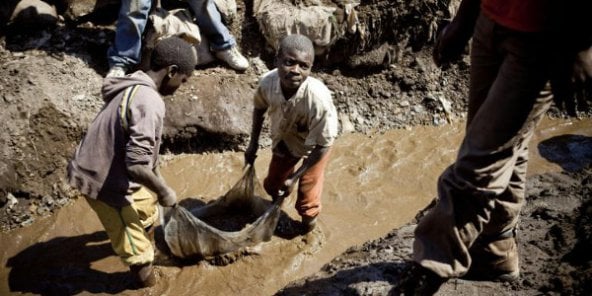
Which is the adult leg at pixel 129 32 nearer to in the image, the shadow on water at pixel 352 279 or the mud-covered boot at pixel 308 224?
the mud-covered boot at pixel 308 224

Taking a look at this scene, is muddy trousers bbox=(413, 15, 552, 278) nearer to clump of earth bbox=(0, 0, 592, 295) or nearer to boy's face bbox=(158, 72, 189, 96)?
clump of earth bbox=(0, 0, 592, 295)

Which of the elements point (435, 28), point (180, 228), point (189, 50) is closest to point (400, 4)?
point (435, 28)

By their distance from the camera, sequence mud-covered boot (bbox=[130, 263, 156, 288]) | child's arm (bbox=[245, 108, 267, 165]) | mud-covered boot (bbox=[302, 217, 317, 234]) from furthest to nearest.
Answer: mud-covered boot (bbox=[302, 217, 317, 234])
child's arm (bbox=[245, 108, 267, 165])
mud-covered boot (bbox=[130, 263, 156, 288])

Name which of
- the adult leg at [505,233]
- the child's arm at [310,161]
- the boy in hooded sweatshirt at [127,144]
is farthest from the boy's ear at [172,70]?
the adult leg at [505,233]

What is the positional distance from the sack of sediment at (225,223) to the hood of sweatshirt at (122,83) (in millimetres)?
807

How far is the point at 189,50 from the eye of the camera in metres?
2.70

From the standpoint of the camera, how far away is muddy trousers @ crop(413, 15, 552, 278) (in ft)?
5.63

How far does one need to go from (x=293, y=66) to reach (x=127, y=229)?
1.41 metres

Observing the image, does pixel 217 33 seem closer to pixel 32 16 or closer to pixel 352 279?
pixel 32 16

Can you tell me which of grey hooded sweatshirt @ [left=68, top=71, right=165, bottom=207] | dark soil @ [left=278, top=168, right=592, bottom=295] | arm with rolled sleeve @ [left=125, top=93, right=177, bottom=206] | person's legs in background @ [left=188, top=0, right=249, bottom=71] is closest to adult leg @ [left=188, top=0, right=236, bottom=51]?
person's legs in background @ [left=188, top=0, right=249, bottom=71]

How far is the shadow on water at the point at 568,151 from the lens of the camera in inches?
175

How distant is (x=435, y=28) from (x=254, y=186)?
2.80 metres

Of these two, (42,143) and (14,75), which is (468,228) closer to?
(42,143)

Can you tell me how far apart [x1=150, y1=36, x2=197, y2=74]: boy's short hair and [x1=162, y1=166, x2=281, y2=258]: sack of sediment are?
2.99ft
